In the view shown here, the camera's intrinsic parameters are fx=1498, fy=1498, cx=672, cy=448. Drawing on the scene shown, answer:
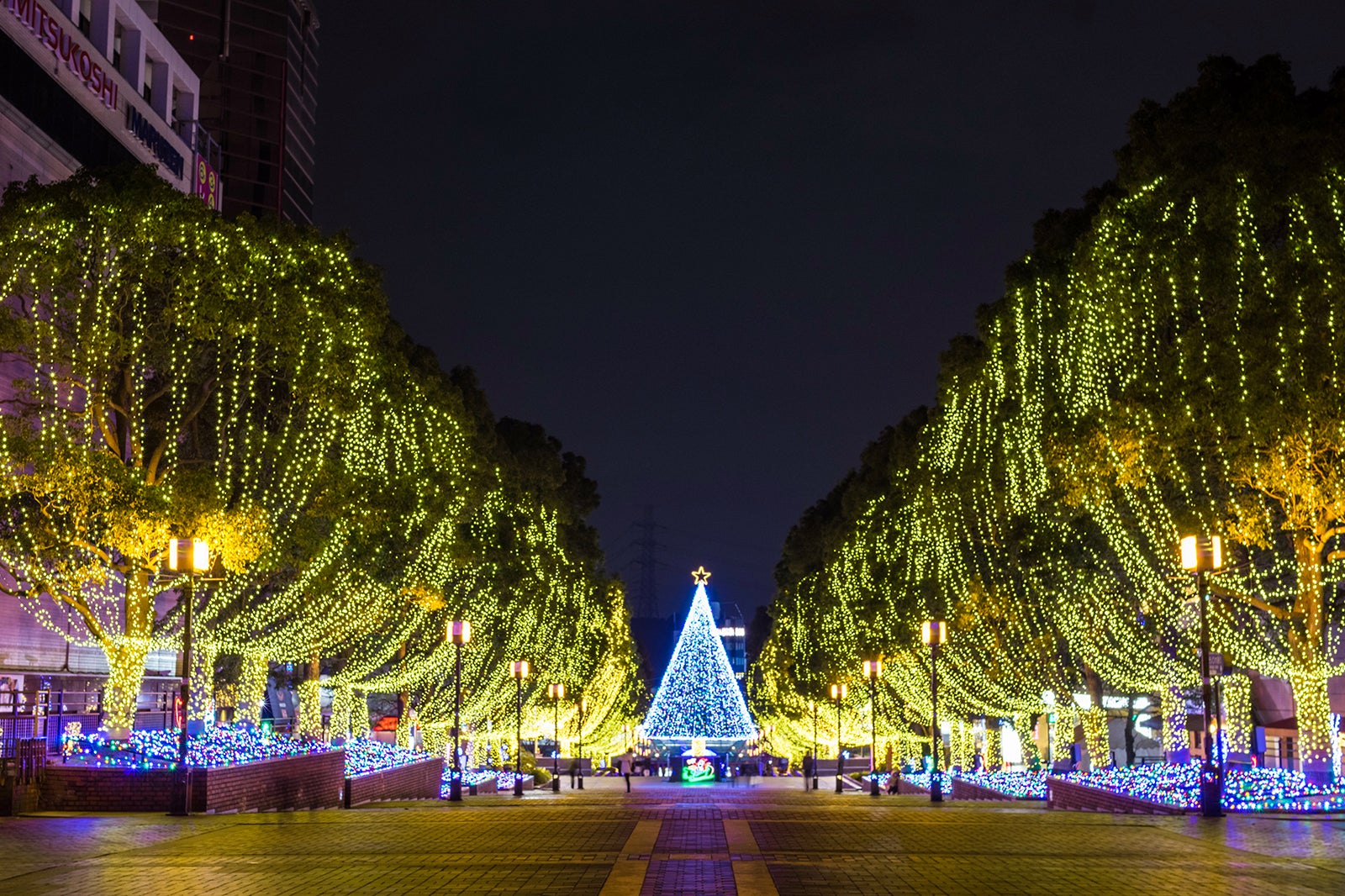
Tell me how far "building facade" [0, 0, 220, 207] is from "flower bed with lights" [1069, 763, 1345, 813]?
26.3 meters

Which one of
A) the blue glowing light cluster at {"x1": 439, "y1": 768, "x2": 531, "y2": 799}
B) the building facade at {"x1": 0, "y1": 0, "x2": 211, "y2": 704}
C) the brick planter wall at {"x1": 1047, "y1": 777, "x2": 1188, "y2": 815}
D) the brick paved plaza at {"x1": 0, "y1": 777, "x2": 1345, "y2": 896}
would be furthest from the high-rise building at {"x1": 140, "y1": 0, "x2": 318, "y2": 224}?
the brick paved plaza at {"x1": 0, "y1": 777, "x2": 1345, "y2": 896}

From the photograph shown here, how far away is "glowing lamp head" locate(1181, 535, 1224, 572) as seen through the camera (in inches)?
835

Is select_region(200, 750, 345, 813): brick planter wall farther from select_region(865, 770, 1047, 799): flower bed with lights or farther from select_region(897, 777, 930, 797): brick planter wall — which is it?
select_region(897, 777, 930, 797): brick planter wall

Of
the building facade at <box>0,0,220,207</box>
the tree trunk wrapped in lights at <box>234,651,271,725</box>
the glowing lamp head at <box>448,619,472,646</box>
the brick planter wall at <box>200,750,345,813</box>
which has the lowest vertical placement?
the brick planter wall at <box>200,750,345,813</box>

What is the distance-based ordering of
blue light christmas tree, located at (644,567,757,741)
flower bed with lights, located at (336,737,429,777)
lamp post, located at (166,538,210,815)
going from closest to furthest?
lamp post, located at (166,538,210,815), flower bed with lights, located at (336,737,429,777), blue light christmas tree, located at (644,567,757,741)

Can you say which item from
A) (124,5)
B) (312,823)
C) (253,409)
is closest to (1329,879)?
(312,823)

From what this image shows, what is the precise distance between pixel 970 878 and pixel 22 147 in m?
33.5

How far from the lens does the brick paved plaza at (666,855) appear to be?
480 inches

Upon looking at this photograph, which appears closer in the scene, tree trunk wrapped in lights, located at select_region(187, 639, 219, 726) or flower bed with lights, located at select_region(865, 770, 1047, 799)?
tree trunk wrapped in lights, located at select_region(187, 639, 219, 726)

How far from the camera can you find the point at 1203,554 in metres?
21.2

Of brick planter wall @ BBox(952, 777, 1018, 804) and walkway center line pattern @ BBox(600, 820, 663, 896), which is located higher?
walkway center line pattern @ BBox(600, 820, 663, 896)

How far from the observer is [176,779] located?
70.3 feet

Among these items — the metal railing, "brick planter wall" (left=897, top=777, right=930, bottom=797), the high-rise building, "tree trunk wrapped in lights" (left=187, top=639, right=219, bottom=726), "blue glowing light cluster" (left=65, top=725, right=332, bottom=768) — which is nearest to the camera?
the metal railing

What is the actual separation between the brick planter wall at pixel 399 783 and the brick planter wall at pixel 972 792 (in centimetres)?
1528
